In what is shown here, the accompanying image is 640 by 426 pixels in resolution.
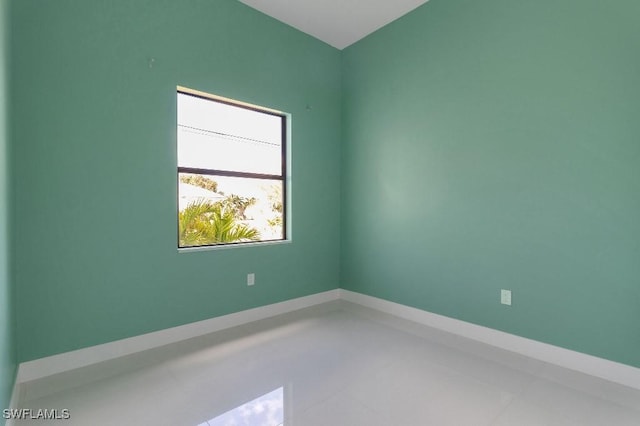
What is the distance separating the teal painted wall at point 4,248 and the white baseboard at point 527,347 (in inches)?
118

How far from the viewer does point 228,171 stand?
124 inches

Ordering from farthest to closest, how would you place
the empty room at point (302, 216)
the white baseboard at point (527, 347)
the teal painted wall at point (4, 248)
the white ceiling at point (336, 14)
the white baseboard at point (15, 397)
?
the white ceiling at point (336, 14) → the white baseboard at point (527, 347) → the empty room at point (302, 216) → the white baseboard at point (15, 397) → the teal painted wall at point (4, 248)

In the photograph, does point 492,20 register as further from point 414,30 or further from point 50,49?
point 50,49

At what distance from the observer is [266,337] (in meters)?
Answer: 2.84

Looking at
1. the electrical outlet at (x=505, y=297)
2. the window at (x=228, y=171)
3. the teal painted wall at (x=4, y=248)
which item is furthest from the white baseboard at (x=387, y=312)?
the window at (x=228, y=171)

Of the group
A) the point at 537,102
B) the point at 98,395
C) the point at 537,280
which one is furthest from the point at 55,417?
the point at 537,102

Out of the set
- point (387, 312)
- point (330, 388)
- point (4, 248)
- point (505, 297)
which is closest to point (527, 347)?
point (505, 297)

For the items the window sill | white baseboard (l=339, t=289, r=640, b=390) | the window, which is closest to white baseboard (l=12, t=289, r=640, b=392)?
white baseboard (l=339, t=289, r=640, b=390)

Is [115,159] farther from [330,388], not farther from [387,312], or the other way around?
[387,312]

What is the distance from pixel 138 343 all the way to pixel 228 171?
65.5 inches

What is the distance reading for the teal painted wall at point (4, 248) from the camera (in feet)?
4.92

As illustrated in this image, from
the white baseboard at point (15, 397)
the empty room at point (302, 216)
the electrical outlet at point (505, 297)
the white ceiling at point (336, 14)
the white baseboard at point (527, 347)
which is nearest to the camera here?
the white baseboard at point (15, 397)

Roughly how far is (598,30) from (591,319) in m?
1.98

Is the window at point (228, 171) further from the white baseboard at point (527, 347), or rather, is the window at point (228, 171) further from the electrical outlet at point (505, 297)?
the electrical outlet at point (505, 297)
